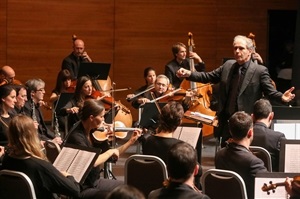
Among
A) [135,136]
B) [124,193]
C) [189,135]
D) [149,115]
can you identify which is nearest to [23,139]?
[135,136]

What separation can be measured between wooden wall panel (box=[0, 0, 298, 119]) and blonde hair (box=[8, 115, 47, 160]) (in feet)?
24.6

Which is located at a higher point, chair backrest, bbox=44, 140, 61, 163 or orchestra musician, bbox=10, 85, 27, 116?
orchestra musician, bbox=10, 85, 27, 116

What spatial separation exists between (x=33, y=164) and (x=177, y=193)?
1.19 metres

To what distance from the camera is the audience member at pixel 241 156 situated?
14.9 feet

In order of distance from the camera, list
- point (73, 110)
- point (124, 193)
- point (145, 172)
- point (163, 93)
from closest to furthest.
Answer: point (124, 193) → point (145, 172) → point (73, 110) → point (163, 93)

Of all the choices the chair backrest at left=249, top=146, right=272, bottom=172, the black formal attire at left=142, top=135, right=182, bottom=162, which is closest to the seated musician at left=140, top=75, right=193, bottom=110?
the black formal attire at left=142, top=135, right=182, bottom=162

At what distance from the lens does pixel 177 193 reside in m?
3.52

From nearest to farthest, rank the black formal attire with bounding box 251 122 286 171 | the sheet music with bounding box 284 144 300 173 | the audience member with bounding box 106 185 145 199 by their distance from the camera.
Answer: the audience member with bounding box 106 185 145 199 < the sheet music with bounding box 284 144 300 173 < the black formal attire with bounding box 251 122 286 171

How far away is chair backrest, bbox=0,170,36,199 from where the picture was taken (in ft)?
13.8

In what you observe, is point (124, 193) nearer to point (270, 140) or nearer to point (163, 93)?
point (270, 140)

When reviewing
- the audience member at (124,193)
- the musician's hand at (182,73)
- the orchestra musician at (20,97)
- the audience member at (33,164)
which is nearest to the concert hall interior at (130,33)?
the orchestra musician at (20,97)

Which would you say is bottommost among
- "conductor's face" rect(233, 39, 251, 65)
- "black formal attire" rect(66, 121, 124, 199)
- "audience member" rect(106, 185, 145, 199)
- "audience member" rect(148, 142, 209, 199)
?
"black formal attire" rect(66, 121, 124, 199)

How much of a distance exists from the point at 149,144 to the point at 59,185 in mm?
1161

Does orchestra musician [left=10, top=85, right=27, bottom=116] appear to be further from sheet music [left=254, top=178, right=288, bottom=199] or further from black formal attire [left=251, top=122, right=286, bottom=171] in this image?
sheet music [left=254, top=178, right=288, bottom=199]
